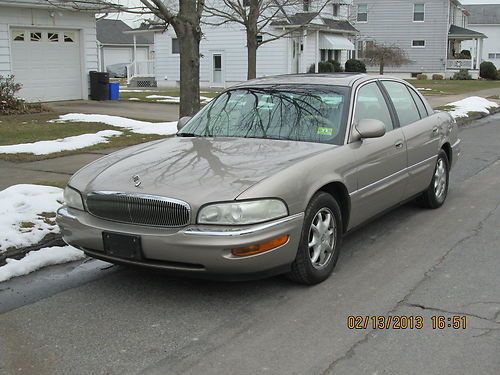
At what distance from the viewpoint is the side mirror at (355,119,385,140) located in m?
5.12

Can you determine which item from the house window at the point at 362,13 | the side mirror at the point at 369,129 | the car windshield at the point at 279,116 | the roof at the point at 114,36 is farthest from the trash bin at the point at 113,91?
the house window at the point at 362,13

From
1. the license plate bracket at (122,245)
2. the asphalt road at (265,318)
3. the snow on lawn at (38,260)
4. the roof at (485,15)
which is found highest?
the roof at (485,15)

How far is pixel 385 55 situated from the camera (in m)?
43.6

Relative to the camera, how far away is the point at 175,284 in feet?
15.3

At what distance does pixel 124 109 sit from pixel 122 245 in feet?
49.3

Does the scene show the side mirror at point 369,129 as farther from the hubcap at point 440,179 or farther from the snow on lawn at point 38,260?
the snow on lawn at point 38,260

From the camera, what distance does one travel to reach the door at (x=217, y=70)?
34938 millimetres

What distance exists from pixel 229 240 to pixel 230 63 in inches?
1241

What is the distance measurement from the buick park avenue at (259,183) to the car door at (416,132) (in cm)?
2

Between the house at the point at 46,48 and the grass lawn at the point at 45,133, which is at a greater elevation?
the house at the point at 46,48

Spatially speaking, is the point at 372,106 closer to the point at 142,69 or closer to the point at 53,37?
the point at 53,37

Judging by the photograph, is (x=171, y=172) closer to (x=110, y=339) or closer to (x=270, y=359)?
(x=110, y=339)

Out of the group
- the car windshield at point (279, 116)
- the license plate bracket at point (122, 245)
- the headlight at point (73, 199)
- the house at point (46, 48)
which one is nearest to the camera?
the license plate bracket at point (122, 245)

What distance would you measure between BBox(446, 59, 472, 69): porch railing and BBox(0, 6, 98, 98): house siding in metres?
33.8
